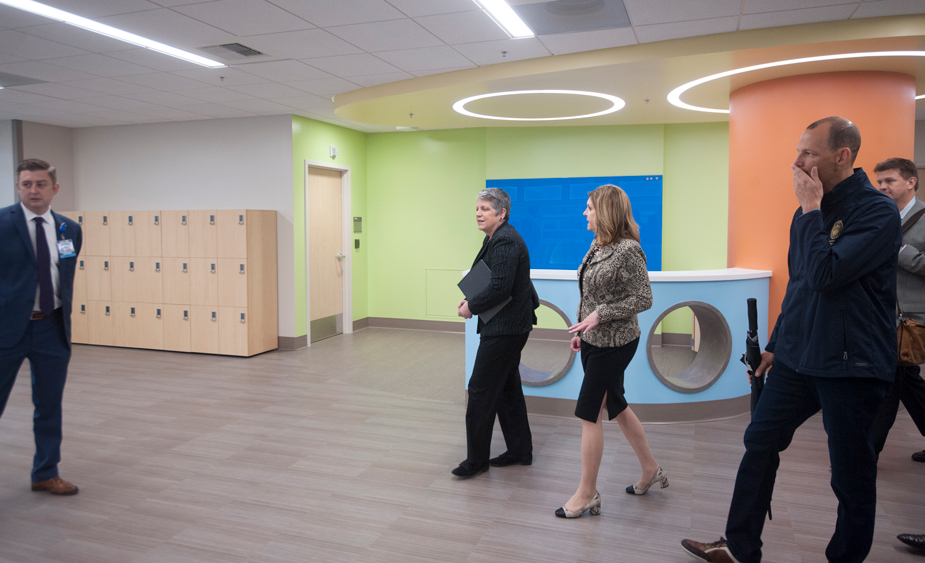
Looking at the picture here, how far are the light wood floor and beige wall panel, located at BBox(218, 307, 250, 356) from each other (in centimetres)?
166

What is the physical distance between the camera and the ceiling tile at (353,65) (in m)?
5.34

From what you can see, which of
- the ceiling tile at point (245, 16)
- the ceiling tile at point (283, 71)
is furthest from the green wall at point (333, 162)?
the ceiling tile at point (245, 16)

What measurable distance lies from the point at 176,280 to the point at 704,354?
6.17 meters

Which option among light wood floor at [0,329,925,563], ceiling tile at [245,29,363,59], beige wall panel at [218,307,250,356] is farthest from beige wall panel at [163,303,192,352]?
ceiling tile at [245,29,363,59]

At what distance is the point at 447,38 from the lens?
479 cm

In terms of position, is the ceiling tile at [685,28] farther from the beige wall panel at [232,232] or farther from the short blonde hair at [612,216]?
the beige wall panel at [232,232]

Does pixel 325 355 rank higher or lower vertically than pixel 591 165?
lower

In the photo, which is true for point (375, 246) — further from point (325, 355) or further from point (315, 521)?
point (315, 521)

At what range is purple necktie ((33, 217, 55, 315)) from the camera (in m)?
3.40

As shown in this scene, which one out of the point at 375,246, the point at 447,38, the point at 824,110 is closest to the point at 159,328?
the point at 375,246

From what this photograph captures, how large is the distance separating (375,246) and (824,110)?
637 cm

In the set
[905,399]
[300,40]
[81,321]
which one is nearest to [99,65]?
[300,40]

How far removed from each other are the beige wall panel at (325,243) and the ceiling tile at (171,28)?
346 cm

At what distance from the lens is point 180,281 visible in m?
7.69
